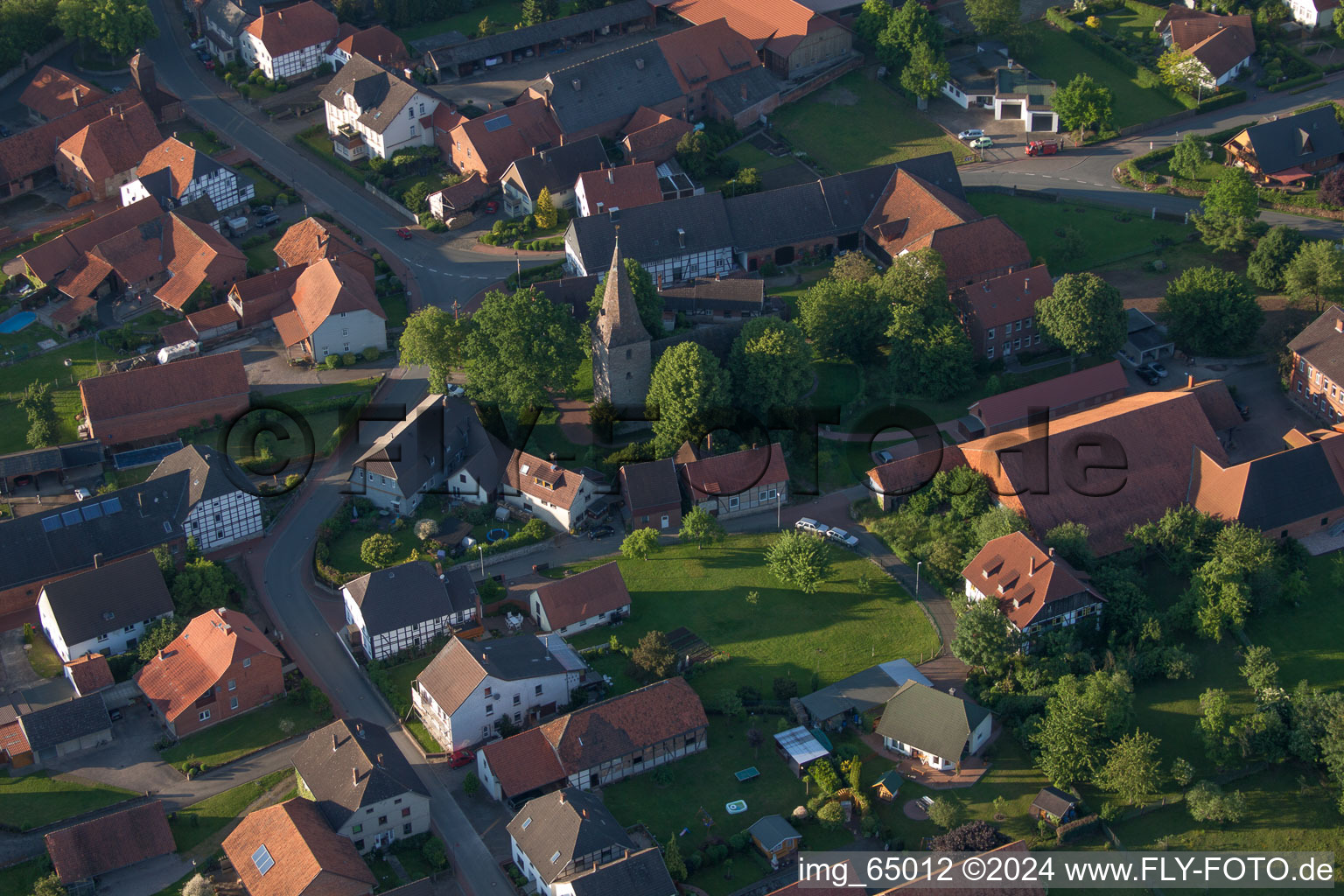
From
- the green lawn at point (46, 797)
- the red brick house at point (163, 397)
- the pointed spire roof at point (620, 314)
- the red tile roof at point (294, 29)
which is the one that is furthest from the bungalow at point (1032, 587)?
the red tile roof at point (294, 29)

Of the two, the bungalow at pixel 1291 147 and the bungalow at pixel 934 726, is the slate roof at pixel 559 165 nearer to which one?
the bungalow at pixel 1291 147

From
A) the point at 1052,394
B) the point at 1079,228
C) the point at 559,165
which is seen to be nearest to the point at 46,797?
the point at 559,165

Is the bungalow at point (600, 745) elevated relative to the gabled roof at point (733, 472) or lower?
lower

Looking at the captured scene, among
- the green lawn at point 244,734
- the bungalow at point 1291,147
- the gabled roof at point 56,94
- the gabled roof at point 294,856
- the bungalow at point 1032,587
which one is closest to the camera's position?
the gabled roof at point 294,856

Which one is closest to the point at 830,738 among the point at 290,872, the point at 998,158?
the point at 290,872

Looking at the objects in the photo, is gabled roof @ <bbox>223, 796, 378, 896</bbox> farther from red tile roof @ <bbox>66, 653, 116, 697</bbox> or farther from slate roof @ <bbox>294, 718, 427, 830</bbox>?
red tile roof @ <bbox>66, 653, 116, 697</bbox>

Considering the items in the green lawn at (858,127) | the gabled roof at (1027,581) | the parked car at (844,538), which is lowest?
the parked car at (844,538)

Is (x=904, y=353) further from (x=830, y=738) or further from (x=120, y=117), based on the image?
(x=120, y=117)

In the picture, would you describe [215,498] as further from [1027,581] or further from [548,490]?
[1027,581]
